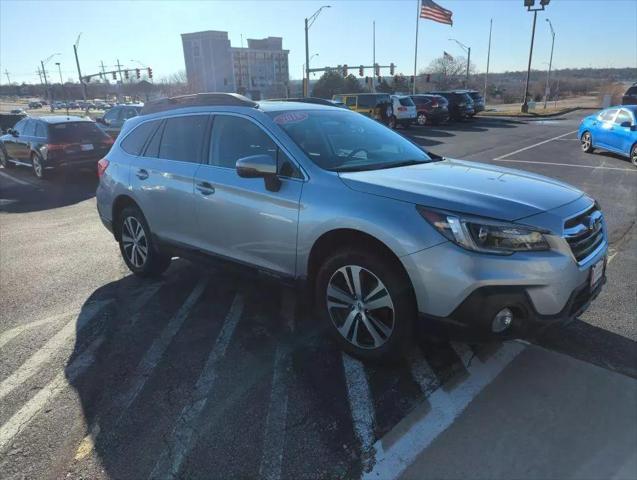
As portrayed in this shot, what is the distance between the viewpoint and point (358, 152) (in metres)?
3.86

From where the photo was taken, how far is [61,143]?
38.9ft

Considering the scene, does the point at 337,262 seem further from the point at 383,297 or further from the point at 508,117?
the point at 508,117

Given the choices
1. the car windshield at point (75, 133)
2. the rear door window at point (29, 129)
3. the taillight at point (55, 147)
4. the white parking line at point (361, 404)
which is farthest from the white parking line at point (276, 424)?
the rear door window at point (29, 129)

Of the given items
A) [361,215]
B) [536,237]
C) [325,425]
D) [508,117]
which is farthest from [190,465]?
[508,117]

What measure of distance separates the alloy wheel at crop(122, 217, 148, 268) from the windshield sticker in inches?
82.0

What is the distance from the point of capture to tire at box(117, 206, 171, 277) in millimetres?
4938

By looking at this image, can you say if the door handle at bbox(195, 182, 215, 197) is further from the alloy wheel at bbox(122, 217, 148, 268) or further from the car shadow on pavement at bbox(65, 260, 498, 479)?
the alloy wheel at bbox(122, 217, 148, 268)

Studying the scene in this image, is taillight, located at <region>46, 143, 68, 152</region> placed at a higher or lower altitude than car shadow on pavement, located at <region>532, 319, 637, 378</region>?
higher

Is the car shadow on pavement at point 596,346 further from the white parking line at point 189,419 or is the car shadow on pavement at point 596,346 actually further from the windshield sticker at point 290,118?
the windshield sticker at point 290,118

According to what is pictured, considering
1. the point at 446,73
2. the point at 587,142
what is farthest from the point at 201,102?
the point at 446,73

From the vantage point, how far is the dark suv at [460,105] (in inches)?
1093

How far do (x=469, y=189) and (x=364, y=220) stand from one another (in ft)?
2.33

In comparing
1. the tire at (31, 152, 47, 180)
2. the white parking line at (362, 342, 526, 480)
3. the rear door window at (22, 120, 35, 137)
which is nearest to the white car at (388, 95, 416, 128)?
the rear door window at (22, 120, 35, 137)

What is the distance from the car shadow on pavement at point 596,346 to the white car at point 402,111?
21.3 m
